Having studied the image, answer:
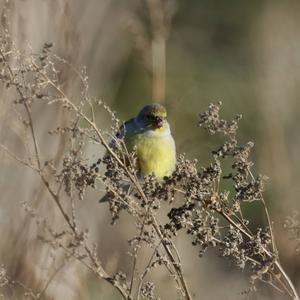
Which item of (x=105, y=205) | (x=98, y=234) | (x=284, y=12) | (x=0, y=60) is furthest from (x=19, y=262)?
(x=284, y=12)

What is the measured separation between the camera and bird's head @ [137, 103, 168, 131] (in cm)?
434

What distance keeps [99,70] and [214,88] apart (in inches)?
159

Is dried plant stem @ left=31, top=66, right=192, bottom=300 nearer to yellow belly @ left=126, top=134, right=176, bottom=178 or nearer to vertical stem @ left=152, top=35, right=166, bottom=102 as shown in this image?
yellow belly @ left=126, top=134, right=176, bottom=178

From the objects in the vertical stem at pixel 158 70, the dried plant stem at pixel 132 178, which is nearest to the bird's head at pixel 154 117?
the vertical stem at pixel 158 70

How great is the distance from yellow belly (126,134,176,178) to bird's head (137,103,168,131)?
0.07 meters

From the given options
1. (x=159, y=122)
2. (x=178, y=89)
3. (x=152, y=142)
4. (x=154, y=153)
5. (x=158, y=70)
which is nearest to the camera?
(x=154, y=153)

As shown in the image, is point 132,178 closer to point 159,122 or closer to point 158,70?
point 159,122

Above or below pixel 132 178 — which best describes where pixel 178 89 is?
above

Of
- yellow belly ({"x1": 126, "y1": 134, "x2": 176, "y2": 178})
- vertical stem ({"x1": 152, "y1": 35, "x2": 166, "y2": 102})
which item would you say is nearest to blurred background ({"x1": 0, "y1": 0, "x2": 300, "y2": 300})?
vertical stem ({"x1": 152, "y1": 35, "x2": 166, "y2": 102})

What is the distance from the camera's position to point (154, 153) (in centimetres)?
406

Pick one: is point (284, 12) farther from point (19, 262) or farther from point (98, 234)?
point (19, 262)

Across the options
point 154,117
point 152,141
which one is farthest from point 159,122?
point 152,141

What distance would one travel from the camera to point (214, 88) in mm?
10062

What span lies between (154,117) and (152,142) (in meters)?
0.22
